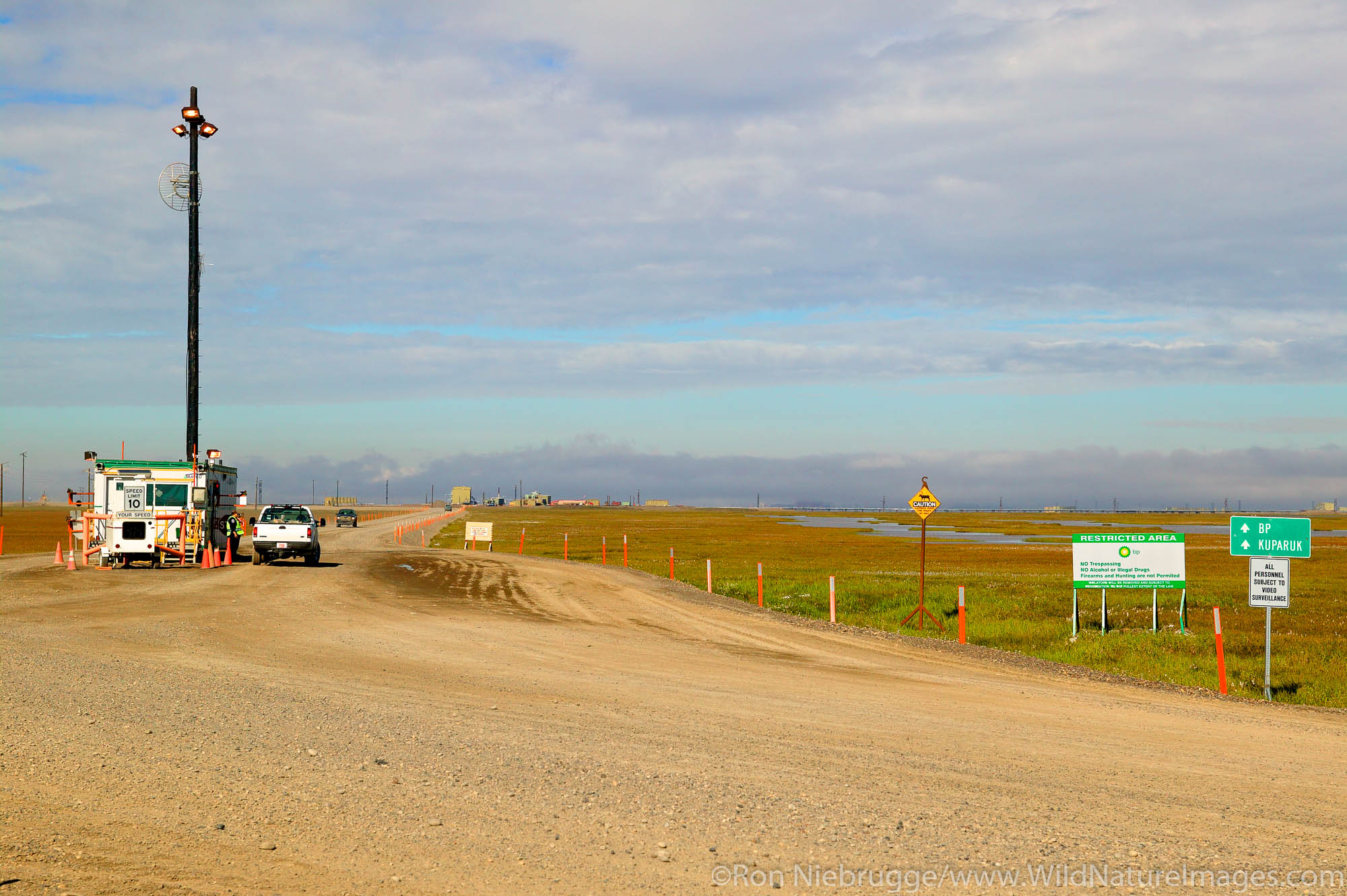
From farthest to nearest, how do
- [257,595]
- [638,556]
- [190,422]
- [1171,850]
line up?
[638,556] < [190,422] < [257,595] < [1171,850]

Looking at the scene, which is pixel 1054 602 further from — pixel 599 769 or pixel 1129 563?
pixel 599 769

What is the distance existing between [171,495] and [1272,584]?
105 feet

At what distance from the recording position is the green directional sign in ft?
52.4

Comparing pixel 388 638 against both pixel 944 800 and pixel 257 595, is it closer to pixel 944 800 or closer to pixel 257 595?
pixel 257 595

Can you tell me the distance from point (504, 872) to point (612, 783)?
2.17 m

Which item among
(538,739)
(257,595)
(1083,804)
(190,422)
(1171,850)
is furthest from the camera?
(190,422)

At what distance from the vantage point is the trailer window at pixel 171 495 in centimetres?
3397

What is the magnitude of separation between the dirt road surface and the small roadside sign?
6.76ft

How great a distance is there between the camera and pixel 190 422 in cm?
4119

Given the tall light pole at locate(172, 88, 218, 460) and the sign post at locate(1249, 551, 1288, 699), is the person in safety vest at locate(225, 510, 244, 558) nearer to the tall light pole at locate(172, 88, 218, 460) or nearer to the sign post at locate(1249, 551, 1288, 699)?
the tall light pole at locate(172, 88, 218, 460)

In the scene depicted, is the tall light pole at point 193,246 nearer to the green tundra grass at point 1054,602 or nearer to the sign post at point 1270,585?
the green tundra grass at point 1054,602

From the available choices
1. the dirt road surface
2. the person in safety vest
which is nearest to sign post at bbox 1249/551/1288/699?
the dirt road surface

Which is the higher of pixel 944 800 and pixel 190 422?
pixel 190 422

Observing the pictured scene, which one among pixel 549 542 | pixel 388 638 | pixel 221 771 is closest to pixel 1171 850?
pixel 221 771
